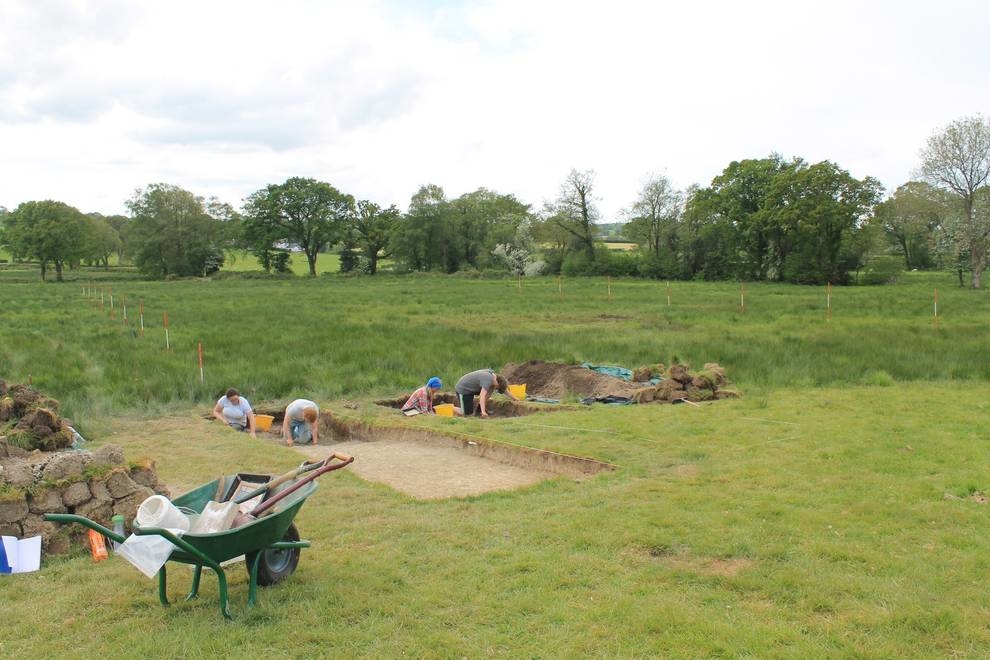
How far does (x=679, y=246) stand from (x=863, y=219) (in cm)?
1534

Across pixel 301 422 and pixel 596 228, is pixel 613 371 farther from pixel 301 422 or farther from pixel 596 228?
pixel 596 228

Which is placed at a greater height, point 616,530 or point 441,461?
point 616,530

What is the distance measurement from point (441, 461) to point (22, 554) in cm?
518

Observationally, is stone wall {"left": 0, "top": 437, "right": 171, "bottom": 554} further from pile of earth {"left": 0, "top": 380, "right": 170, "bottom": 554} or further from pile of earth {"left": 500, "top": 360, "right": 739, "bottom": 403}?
pile of earth {"left": 500, "top": 360, "right": 739, "bottom": 403}

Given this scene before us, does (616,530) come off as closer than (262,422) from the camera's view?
Yes

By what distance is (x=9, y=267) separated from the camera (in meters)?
86.9

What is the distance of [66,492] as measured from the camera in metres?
6.41

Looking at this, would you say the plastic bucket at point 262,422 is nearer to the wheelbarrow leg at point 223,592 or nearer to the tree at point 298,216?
the wheelbarrow leg at point 223,592

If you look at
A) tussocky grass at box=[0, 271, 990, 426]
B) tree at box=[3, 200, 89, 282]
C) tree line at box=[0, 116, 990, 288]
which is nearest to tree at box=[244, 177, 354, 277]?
tree line at box=[0, 116, 990, 288]

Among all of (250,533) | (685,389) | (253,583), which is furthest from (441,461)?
(250,533)

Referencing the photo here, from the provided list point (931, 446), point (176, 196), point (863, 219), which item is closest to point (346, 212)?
point (176, 196)

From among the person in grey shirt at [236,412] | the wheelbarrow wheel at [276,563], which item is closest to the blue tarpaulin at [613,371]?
the person in grey shirt at [236,412]

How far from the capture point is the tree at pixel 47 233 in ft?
227

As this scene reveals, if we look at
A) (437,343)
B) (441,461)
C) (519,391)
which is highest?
(437,343)
